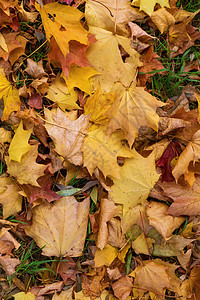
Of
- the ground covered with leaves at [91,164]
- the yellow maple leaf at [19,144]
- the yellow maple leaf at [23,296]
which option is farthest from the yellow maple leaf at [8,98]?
the yellow maple leaf at [23,296]

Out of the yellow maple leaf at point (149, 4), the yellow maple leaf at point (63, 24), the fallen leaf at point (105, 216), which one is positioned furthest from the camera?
the yellow maple leaf at point (149, 4)

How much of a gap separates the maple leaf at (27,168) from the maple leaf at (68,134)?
13cm

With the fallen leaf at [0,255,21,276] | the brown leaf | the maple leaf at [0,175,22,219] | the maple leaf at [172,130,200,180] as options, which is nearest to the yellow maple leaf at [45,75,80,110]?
the maple leaf at [0,175,22,219]

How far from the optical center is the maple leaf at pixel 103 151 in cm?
167

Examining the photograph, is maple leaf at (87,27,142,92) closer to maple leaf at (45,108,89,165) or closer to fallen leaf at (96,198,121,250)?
maple leaf at (45,108,89,165)

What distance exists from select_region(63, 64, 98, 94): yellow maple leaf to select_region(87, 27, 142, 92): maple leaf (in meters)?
0.05

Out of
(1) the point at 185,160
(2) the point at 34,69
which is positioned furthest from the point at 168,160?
(2) the point at 34,69

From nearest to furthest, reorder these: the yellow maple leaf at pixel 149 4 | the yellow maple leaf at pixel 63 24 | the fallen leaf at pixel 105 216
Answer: the yellow maple leaf at pixel 63 24 → the fallen leaf at pixel 105 216 → the yellow maple leaf at pixel 149 4

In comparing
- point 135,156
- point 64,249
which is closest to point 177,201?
point 135,156

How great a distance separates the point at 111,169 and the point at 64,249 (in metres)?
0.54

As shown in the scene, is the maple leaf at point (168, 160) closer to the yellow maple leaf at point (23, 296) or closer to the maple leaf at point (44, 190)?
the maple leaf at point (44, 190)

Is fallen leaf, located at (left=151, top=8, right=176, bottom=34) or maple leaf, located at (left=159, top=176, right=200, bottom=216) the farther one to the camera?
fallen leaf, located at (left=151, top=8, right=176, bottom=34)

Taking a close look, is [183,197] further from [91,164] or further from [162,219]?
[91,164]

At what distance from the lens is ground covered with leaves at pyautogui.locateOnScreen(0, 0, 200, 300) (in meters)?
1.69
